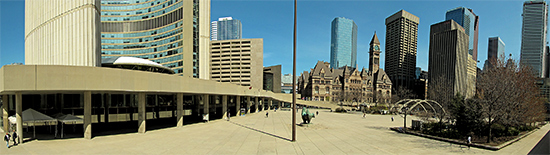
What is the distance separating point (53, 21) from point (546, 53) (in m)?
277

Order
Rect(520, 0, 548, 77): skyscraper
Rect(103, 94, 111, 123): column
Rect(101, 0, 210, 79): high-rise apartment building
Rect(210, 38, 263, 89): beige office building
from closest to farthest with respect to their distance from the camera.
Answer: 1. Rect(103, 94, 111, 123): column
2. Rect(101, 0, 210, 79): high-rise apartment building
3. Rect(210, 38, 263, 89): beige office building
4. Rect(520, 0, 548, 77): skyscraper

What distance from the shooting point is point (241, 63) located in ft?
313


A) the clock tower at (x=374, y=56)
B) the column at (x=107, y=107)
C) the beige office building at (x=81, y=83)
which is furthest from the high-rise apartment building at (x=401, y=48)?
the column at (x=107, y=107)

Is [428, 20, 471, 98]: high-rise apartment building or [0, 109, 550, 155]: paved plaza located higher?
[428, 20, 471, 98]: high-rise apartment building

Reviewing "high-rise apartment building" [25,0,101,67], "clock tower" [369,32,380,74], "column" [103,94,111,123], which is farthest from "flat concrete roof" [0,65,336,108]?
"clock tower" [369,32,380,74]

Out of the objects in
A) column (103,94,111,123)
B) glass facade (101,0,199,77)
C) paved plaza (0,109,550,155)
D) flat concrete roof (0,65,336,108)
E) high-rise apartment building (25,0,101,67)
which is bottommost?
paved plaza (0,109,550,155)

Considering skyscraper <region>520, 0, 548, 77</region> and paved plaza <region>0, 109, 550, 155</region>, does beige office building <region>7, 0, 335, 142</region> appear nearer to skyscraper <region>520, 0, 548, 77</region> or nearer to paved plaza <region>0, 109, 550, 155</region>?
paved plaza <region>0, 109, 550, 155</region>

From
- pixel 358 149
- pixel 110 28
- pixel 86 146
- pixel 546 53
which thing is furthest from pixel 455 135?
pixel 546 53

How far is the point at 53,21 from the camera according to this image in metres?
Answer: 31.3

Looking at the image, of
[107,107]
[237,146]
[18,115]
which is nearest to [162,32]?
[107,107]

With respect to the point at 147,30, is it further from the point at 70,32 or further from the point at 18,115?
the point at 18,115

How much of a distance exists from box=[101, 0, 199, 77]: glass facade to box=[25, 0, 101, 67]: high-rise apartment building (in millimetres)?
42173

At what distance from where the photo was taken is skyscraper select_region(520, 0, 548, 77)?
182 metres

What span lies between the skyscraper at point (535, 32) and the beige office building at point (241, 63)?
206 meters
